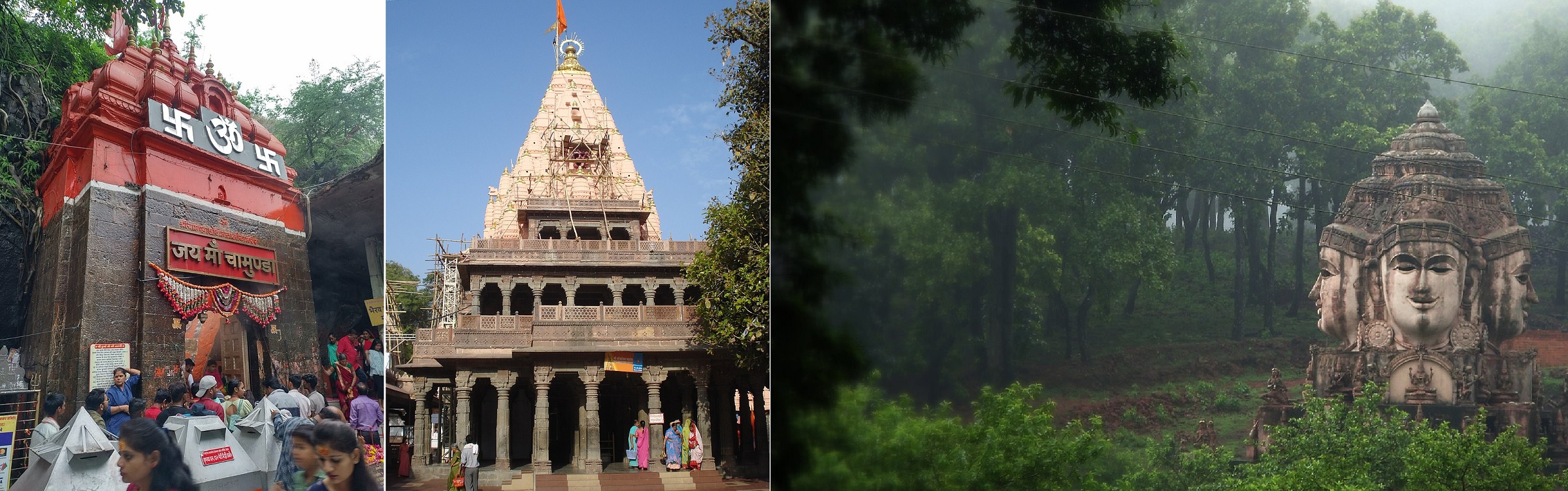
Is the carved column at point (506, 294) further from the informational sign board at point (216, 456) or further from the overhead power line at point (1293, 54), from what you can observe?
the overhead power line at point (1293, 54)

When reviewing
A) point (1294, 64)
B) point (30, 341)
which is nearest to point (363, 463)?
point (30, 341)

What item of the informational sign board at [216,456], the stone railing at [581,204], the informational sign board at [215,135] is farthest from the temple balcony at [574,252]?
the informational sign board at [216,456]

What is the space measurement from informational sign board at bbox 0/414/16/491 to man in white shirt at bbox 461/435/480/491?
2.83 meters

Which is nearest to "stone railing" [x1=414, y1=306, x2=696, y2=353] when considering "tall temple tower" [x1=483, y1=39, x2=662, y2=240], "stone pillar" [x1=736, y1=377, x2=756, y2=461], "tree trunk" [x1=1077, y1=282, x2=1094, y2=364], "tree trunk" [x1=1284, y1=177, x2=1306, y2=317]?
"stone pillar" [x1=736, y1=377, x2=756, y2=461]

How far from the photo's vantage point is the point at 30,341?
599cm

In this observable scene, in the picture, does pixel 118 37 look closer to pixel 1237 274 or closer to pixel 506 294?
pixel 506 294

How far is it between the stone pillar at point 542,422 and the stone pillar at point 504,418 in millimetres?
213

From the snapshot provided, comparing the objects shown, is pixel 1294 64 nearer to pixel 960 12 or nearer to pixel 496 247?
pixel 960 12

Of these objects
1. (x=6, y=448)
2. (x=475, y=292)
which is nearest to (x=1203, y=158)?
(x=6, y=448)

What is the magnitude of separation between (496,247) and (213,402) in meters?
3.36

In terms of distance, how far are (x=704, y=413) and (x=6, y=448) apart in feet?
15.0

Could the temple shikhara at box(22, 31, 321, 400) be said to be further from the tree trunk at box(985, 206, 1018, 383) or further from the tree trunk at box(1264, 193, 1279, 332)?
the tree trunk at box(1264, 193, 1279, 332)

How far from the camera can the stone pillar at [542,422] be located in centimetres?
845

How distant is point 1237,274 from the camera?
490 cm
